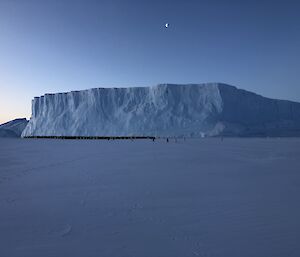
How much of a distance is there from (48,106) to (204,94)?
51425 mm

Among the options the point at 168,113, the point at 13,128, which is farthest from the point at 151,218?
the point at 13,128

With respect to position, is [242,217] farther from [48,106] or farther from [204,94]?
[48,106]

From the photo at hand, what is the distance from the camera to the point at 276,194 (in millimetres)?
6254

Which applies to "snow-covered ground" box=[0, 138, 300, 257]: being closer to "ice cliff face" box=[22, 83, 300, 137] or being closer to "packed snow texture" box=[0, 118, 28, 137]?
"ice cliff face" box=[22, 83, 300, 137]

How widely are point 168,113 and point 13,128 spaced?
105726 mm

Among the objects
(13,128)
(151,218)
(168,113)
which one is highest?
(168,113)

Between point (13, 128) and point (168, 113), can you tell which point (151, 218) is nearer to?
point (168, 113)

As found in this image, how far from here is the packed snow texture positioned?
355ft

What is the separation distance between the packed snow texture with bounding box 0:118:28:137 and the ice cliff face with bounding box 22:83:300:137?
1762 cm

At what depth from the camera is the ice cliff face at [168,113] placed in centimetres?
8162

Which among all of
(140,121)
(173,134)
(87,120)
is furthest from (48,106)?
(173,134)

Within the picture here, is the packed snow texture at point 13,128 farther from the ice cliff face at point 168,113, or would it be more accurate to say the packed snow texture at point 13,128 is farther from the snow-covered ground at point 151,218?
the snow-covered ground at point 151,218

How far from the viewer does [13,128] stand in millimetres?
154000

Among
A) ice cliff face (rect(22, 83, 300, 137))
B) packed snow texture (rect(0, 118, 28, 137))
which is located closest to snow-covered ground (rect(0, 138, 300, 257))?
ice cliff face (rect(22, 83, 300, 137))
